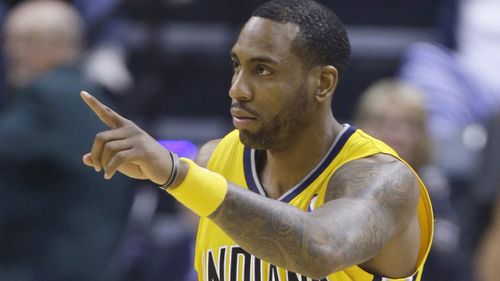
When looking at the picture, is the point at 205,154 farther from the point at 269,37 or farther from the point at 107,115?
the point at 107,115

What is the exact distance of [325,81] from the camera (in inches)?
164

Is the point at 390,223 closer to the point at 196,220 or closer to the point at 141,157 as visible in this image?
the point at 141,157

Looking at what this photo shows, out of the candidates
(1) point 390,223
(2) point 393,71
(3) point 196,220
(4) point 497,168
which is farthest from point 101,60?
(1) point 390,223

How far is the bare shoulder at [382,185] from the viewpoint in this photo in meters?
3.90

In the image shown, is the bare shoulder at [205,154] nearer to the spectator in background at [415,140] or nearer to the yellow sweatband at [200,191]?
the yellow sweatband at [200,191]

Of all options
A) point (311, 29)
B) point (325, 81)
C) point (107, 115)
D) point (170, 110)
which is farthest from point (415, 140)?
point (170, 110)

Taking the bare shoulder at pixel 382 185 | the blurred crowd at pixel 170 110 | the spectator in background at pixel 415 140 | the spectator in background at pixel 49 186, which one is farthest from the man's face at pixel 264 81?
the spectator in background at pixel 415 140

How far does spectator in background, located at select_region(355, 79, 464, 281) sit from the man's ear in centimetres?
175

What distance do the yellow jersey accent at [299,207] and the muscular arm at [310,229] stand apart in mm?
274

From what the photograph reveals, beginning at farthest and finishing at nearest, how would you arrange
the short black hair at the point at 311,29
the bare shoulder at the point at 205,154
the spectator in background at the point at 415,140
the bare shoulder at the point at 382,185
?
1. the spectator in background at the point at 415,140
2. the bare shoulder at the point at 205,154
3. the short black hair at the point at 311,29
4. the bare shoulder at the point at 382,185

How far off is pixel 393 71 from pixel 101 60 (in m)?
1.99

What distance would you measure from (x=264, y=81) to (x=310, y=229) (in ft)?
1.97

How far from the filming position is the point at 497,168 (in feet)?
15.2

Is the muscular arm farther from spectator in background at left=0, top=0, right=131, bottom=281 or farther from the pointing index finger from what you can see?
spectator in background at left=0, top=0, right=131, bottom=281
